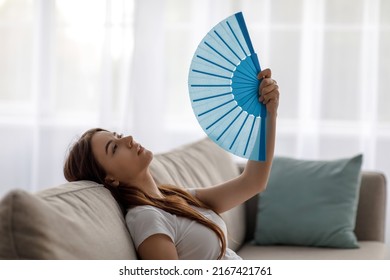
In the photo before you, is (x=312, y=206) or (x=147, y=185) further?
(x=312, y=206)

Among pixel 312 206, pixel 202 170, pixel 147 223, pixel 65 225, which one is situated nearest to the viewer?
pixel 65 225

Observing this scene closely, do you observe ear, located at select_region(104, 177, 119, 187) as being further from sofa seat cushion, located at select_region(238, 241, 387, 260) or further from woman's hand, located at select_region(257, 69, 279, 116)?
sofa seat cushion, located at select_region(238, 241, 387, 260)

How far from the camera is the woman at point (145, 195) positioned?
2018 mm

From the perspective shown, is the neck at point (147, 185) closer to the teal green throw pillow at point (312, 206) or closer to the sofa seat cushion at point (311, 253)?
the sofa seat cushion at point (311, 253)

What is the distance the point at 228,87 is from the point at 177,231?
431 millimetres

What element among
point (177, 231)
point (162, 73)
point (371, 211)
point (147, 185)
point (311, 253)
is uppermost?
point (162, 73)

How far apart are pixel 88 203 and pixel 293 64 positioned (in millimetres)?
2528

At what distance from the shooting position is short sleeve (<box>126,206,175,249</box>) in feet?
6.53

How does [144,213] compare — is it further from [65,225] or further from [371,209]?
[371,209]

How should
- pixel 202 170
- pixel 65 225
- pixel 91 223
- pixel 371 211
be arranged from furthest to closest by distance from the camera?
pixel 371 211 < pixel 202 170 < pixel 91 223 < pixel 65 225

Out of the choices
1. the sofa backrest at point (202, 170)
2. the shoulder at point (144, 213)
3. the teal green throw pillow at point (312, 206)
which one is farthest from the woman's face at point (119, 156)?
the teal green throw pillow at point (312, 206)

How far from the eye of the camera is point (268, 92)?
6.95 ft

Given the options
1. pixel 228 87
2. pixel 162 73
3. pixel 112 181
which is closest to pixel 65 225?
pixel 112 181
